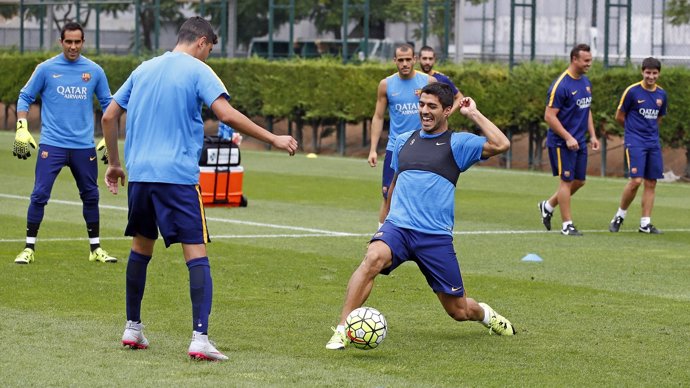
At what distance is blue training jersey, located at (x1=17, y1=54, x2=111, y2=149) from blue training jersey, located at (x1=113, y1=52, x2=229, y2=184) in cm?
485

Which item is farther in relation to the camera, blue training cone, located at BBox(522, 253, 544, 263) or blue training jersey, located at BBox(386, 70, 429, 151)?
blue training jersey, located at BBox(386, 70, 429, 151)

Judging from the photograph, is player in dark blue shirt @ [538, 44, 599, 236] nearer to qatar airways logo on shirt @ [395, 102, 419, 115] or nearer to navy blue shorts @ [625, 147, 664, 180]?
navy blue shorts @ [625, 147, 664, 180]

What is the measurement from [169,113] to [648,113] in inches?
399

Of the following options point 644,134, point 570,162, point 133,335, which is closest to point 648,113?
point 644,134

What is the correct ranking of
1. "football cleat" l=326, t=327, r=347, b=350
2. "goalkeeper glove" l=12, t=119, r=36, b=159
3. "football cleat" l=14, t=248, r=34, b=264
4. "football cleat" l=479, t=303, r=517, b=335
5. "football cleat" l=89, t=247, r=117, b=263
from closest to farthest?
"football cleat" l=326, t=327, r=347, b=350 < "football cleat" l=479, t=303, r=517, b=335 < "football cleat" l=14, t=248, r=34, b=264 < "goalkeeper glove" l=12, t=119, r=36, b=159 < "football cleat" l=89, t=247, r=117, b=263

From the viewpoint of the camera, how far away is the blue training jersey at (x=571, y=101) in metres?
16.7

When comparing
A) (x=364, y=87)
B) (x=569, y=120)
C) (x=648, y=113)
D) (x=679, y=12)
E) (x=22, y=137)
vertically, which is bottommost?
(x=22, y=137)

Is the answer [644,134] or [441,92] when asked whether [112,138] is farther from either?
[644,134]

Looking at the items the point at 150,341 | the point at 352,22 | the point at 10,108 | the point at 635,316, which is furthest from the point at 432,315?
Answer: the point at 352,22

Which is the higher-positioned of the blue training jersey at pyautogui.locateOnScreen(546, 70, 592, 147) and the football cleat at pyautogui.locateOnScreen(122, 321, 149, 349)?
the blue training jersey at pyautogui.locateOnScreen(546, 70, 592, 147)

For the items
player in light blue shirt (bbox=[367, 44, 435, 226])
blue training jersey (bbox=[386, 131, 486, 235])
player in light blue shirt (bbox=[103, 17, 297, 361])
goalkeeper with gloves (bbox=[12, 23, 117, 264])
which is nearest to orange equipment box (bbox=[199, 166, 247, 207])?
player in light blue shirt (bbox=[367, 44, 435, 226])

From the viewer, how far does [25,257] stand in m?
12.9

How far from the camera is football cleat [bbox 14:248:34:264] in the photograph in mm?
12898

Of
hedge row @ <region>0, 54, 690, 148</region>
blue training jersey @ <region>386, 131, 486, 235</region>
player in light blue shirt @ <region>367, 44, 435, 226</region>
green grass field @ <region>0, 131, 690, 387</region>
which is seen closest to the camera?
green grass field @ <region>0, 131, 690, 387</region>
